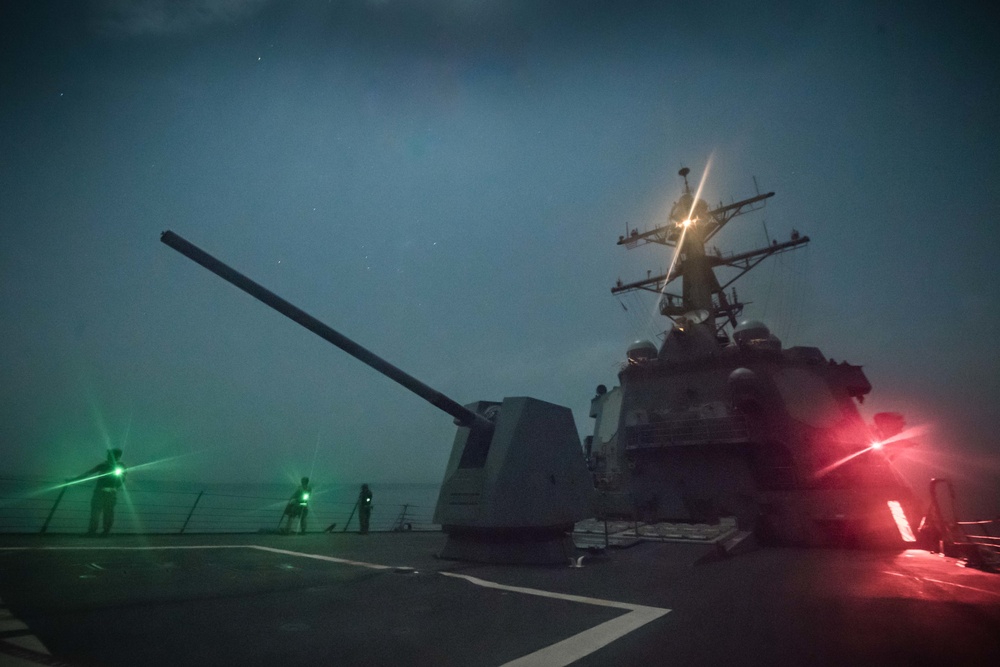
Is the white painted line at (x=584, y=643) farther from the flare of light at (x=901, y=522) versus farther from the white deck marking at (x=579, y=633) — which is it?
the flare of light at (x=901, y=522)

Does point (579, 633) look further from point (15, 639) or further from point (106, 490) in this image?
point (106, 490)

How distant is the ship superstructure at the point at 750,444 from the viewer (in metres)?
10.2

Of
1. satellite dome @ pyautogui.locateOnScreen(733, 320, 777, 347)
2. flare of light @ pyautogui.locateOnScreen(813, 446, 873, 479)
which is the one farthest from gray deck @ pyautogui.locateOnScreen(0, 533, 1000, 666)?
satellite dome @ pyautogui.locateOnScreen(733, 320, 777, 347)

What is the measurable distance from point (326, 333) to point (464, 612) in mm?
4768

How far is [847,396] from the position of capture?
12.8 metres

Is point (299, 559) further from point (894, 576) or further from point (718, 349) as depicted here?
point (718, 349)

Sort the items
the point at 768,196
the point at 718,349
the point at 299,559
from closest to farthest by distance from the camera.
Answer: the point at 299,559
the point at 718,349
the point at 768,196

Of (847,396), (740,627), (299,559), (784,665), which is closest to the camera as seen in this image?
(784,665)

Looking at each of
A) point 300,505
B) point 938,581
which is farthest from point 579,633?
point 300,505

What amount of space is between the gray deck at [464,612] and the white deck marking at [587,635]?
0.02 m

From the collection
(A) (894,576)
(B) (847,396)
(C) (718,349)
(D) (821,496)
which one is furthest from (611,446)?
(A) (894,576)

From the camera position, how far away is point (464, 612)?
3.68m

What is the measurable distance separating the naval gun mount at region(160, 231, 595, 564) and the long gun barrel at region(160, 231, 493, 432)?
0.01 m

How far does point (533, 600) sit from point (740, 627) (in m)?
1.72
